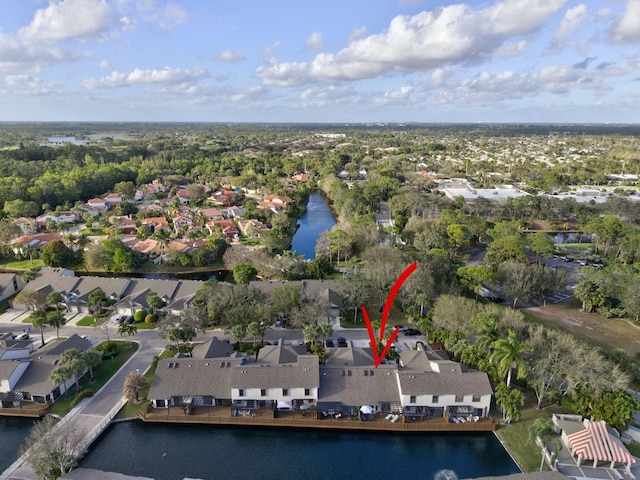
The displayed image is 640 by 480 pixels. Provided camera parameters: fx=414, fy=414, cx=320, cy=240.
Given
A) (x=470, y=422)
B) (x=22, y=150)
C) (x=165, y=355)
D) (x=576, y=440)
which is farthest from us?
(x=22, y=150)

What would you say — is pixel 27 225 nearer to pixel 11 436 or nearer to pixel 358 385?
pixel 11 436

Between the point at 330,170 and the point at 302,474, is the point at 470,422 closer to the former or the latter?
the point at 302,474

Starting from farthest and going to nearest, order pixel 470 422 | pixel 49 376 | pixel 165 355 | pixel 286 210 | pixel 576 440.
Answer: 1. pixel 286 210
2. pixel 165 355
3. pixel 49 376
4. pixel 470 422
5. pixel 576 440

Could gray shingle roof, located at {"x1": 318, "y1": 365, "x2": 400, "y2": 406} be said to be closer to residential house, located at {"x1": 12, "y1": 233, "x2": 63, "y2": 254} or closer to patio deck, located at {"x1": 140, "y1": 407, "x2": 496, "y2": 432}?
patio deck, located at {"x1": 140, "y1": 407, "x2": 496, "y2": 432}

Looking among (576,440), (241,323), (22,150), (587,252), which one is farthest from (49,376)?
(22,150)

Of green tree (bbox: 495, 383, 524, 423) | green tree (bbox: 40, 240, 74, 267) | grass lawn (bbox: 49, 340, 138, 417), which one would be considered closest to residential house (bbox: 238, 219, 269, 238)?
green tree (bbox: 40, 240, 74, 267)

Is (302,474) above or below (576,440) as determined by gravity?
below

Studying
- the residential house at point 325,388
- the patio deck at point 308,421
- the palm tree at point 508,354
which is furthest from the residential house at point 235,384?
the palm tree at point 508,354

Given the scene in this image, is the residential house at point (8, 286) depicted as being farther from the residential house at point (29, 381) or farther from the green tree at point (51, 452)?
the green tree at point (51, 452)
